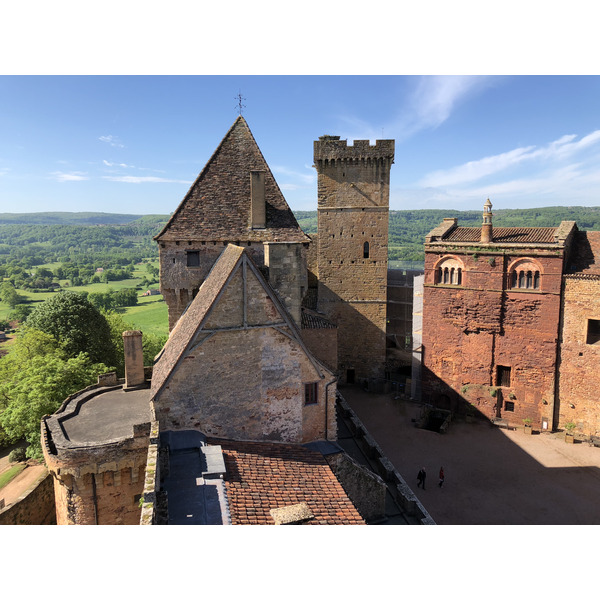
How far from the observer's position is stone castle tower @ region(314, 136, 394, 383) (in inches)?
1373

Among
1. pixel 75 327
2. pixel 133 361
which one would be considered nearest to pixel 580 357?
pixel 133 361

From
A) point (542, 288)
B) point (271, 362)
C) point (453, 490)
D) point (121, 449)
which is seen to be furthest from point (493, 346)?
point (121, 449)

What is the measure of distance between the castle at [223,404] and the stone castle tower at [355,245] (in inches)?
647

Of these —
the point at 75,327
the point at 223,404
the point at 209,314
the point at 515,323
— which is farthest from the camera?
the point at 75,327

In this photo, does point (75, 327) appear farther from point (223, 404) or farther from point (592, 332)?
point (592, 332)

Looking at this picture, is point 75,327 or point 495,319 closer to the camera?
point 495,319

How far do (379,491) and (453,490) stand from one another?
8.78m

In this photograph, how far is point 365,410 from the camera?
33344 millimetres

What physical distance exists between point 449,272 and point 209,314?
22.4 m

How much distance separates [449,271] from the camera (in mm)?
31750

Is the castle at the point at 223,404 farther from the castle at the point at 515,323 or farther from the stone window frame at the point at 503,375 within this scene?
the stone window frame at the point at 503,375

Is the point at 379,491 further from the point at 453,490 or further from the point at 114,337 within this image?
the point at 114,337

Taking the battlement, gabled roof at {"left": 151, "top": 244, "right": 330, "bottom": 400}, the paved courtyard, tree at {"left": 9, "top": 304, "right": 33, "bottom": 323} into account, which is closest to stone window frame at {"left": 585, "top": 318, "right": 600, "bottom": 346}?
the paved courtyard

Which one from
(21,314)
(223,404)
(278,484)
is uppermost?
(223,404)
